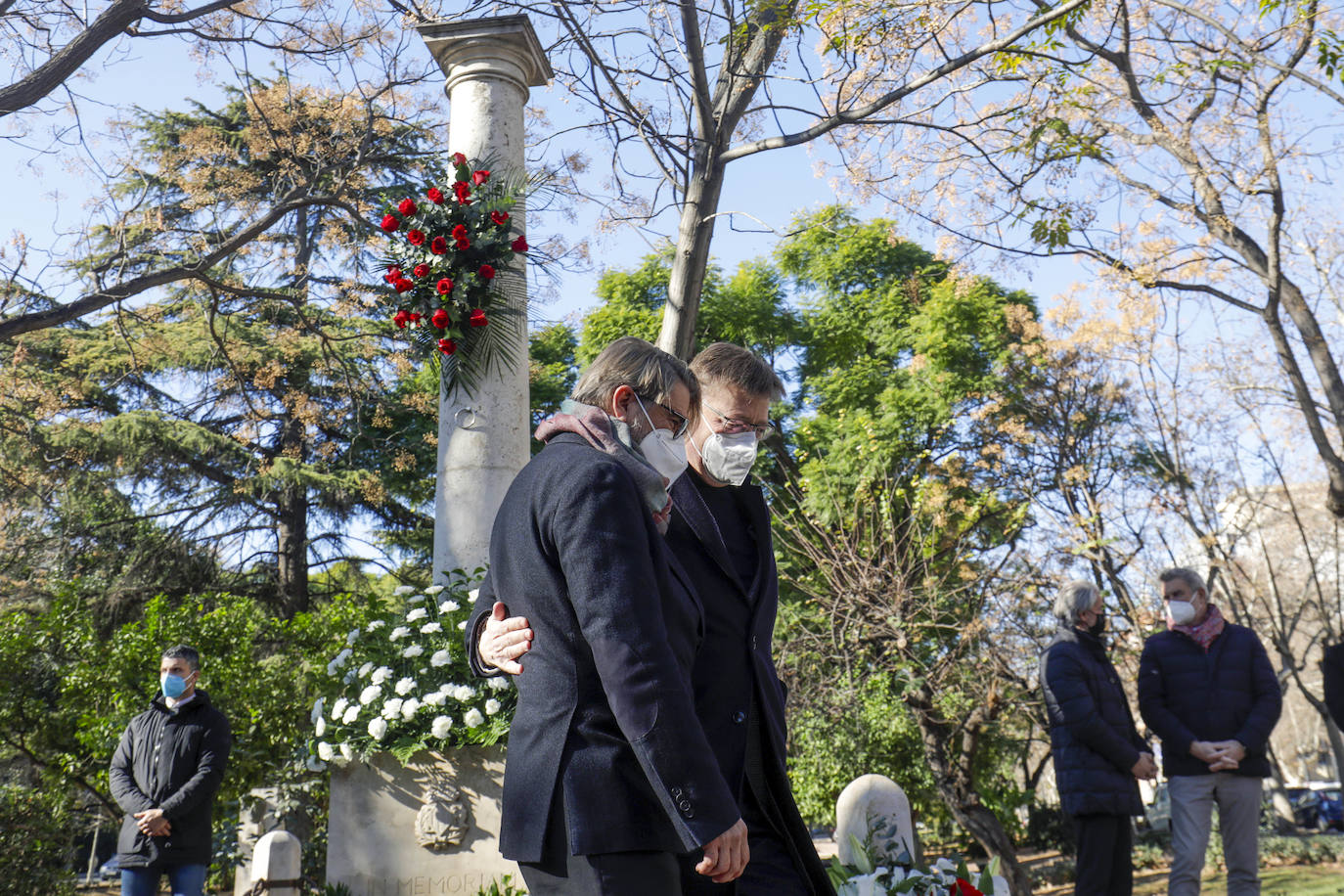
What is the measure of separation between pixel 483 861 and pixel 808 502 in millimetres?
12671

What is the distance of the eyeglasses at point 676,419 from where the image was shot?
256cm

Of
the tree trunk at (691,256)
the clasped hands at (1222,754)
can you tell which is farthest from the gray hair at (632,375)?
the clasped hands at (1222,754)

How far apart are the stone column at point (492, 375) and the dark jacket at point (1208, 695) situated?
3.54m

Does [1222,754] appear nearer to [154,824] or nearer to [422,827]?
[422,827]

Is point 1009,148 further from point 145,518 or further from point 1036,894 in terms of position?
point 145,518

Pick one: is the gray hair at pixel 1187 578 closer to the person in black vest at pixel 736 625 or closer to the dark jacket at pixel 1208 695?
the dark jacket at pixel 1208 695

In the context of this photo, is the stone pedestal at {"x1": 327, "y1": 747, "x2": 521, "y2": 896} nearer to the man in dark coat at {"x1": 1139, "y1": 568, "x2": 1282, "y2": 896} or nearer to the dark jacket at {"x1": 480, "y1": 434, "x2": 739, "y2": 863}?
the dark jacket at {"x1": 480, "y1": 434, "x2": 739, "y2": 863}

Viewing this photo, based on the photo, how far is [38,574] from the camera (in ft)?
58.7

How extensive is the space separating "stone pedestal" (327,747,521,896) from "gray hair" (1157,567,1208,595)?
11.4 ft

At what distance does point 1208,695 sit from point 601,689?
4.36m

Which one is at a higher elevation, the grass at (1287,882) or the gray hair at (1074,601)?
the gray hair at (1074,601)

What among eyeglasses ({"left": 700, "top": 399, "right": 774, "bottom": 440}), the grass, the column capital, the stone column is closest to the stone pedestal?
the stone column

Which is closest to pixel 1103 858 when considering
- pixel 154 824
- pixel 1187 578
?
pixel 1187 578

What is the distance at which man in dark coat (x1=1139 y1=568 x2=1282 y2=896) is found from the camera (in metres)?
5.29
